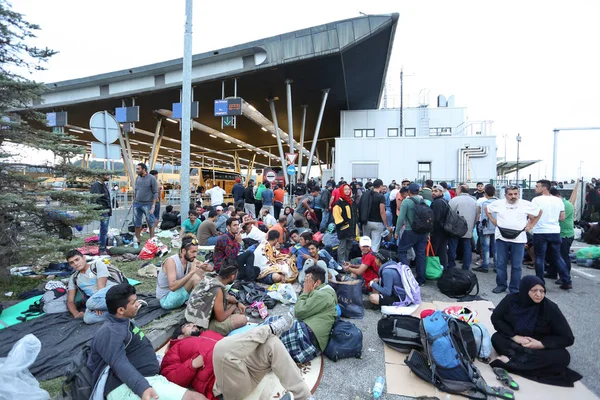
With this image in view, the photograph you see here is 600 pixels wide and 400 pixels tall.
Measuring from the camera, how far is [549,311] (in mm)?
3211

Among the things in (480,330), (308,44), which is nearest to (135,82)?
(308,44)

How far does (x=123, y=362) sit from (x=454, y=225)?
575 centimetres

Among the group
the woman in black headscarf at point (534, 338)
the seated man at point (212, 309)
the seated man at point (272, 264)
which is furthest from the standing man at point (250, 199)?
the woman in black headscarf at point (534, 338)

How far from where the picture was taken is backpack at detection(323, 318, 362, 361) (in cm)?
350

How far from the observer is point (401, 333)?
3.66 m

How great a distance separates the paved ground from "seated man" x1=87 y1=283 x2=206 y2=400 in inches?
53.9

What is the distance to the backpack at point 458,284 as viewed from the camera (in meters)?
5.43

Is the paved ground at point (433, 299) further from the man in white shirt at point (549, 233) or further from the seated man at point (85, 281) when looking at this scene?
the seated man at point (85, 281)

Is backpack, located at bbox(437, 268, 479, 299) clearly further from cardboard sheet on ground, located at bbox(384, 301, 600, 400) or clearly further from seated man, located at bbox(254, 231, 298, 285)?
seated man, located at bbox(254, 231, 298, 285)

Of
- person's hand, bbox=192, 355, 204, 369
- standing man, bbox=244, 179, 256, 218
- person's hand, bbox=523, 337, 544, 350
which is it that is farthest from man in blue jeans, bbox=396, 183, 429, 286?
standing man, bbox=244, 179, 256, 218

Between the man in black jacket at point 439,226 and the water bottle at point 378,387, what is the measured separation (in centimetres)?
378

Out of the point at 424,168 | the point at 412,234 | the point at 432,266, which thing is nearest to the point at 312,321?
the point at 412,234

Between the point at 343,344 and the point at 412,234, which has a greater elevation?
the point at 412,234

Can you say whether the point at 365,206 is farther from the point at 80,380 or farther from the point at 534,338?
the point at 80,380
